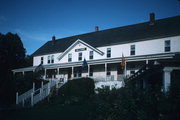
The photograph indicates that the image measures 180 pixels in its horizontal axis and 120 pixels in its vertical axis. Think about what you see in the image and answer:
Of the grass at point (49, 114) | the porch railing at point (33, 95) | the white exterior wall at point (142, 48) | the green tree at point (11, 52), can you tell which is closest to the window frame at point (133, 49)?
the white exterior wall at point (142, 48)

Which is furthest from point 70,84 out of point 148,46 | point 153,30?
point 153,30

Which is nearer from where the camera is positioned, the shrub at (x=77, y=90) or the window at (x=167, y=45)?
the shrub at (x=77, y=90)

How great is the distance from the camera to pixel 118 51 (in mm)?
27859

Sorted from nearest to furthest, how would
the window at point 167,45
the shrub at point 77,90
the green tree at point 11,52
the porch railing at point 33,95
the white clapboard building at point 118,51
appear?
the porch railing at point 33,95 < the shrub at point 77,90 < the white clapboard building at point 118,51 < the window at point 167,45 < the green tree at point 11,52

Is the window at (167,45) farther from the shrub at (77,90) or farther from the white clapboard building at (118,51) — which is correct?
the shrub at (77,90)

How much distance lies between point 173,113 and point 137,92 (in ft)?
5.71

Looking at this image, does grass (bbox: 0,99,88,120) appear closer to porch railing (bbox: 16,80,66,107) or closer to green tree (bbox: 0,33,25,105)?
porch railing (bbox: 16,80,66,107)

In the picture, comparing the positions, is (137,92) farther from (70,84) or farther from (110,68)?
(110,68)

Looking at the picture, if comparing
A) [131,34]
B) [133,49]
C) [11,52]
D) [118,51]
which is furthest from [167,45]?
[11,52]

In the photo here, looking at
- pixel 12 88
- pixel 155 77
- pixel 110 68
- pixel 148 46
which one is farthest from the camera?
pixel 110 68

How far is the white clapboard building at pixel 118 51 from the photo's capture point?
23.8m

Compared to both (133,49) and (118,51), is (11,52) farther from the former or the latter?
(133,49)

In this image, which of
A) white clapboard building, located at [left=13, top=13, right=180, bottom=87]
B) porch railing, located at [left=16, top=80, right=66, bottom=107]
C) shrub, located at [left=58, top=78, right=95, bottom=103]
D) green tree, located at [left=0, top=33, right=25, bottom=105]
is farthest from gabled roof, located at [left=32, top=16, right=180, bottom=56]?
green tree, located at [left=0, top=33, right=25, bottom=105]

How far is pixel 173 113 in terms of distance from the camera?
6820 mm
